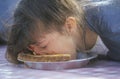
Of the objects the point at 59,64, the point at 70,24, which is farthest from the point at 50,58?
the point at 70,24

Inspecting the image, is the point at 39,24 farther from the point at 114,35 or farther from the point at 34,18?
the point at 114,35

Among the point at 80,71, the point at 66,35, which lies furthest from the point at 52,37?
the point at 80,71

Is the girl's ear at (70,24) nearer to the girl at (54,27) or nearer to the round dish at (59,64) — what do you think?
the girl at (54,27)

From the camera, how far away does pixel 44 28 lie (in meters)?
1.07

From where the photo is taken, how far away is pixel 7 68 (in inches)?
43.1

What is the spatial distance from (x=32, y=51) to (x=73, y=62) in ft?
0.53

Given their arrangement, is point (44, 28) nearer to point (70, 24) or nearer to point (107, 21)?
point (70, 24)

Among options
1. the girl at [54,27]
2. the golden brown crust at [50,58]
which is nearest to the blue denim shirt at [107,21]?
the girl at [54,27]

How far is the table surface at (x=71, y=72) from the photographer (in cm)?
93

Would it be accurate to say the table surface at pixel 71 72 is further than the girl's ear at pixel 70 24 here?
No

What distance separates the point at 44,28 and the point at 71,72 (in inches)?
7.0

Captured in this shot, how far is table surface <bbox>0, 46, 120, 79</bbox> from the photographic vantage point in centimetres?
93

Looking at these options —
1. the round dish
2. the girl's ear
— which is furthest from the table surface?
the girl's ear

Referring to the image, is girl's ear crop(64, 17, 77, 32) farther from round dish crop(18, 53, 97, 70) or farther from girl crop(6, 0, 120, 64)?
round dish crop(18, 53, 97, 70)
